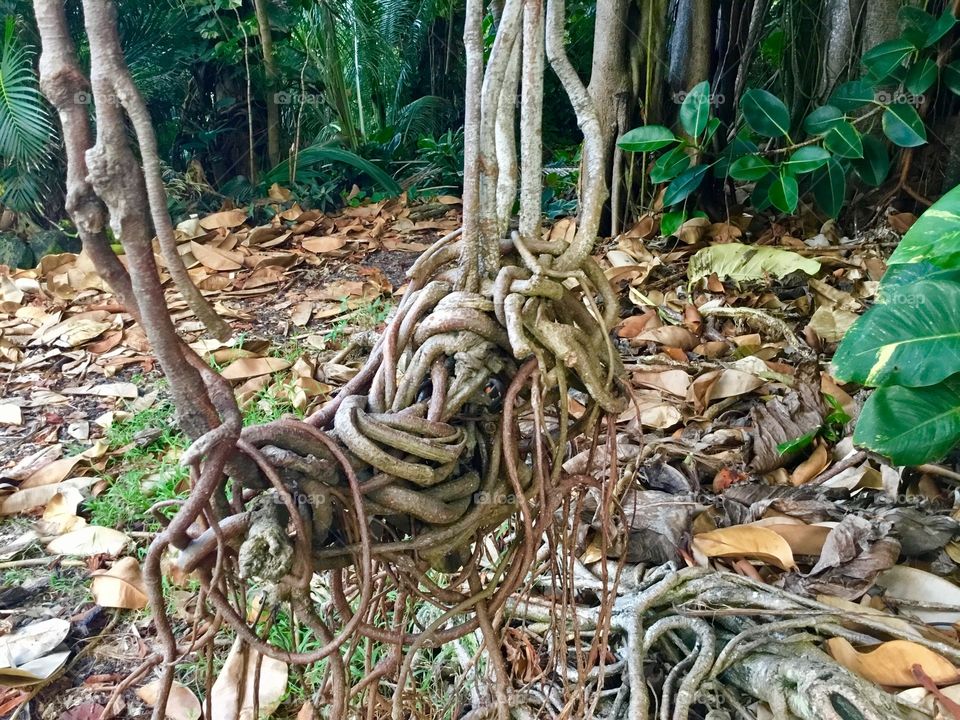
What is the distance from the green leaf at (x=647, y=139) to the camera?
2.26 metres

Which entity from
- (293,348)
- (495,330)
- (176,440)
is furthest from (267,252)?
(495,330)

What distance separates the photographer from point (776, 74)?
271 centimetres

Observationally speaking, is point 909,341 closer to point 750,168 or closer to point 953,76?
point 750,168

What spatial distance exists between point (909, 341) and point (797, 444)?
1.19 ft

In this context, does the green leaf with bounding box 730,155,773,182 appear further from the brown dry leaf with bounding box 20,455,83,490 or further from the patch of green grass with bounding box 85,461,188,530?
the brown dry leaf with bounding box 20,455,83,490

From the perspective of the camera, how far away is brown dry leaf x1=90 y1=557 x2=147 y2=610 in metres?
1.20

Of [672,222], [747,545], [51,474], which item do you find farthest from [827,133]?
[51,474]

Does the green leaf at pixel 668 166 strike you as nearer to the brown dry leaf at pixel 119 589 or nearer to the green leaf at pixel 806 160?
the green leaf at pixel 806 160

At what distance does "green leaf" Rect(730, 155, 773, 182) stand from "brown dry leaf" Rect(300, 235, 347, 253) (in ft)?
4.68

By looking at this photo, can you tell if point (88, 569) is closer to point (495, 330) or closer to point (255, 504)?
point (255, 504)

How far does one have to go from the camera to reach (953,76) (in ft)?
7.06

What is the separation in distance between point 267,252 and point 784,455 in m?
1.96

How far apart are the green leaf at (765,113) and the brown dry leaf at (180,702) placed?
6.83 ft

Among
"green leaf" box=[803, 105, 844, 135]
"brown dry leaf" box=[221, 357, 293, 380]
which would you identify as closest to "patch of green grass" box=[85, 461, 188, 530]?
"brown dry leaf" box=[221, 357, 293, 380]
